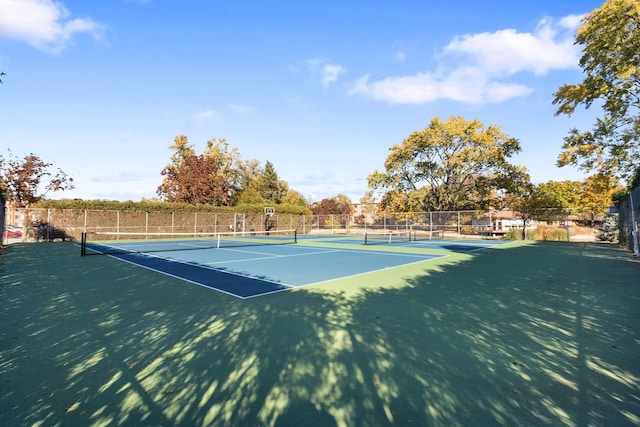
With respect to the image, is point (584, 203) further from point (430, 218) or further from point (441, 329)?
point (441, 329)

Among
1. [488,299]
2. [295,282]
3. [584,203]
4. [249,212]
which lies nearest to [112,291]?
[295,282]

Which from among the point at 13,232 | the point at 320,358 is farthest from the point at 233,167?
the point at 320,358

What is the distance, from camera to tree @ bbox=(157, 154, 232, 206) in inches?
1578

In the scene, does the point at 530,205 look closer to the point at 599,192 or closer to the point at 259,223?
the point at 599,192

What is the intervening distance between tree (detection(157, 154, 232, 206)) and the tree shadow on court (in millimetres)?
34936

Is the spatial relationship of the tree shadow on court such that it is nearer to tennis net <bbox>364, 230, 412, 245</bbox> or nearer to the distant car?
tennis net <bbox>364, 230, 412, 245</bbox>

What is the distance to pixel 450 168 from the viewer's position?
34.6 m

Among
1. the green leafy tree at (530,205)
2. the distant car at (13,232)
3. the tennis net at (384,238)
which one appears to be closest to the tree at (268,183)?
the tennis net at (384,238)

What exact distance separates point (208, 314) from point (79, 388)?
2342 mm

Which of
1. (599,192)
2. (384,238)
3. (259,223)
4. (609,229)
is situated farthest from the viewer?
(259,223)

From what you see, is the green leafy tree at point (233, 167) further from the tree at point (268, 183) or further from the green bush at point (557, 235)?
the green bush at point (557, 235)

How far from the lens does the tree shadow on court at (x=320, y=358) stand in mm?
2605

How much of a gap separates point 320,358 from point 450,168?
115 feet

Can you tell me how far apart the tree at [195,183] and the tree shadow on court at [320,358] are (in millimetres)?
34936
